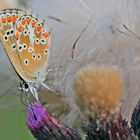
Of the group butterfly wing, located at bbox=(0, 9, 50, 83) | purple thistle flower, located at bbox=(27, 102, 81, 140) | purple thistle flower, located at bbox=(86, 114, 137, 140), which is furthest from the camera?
butterfly wing, located at bbox=(0, 9, 50, 83)

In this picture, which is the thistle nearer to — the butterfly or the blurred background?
the blurred background

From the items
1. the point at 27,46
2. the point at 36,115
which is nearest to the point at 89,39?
the point at 27,46

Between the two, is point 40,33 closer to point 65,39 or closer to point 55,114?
point 65,39

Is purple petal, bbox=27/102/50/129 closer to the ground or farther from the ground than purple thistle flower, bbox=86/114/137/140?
farther from the ground

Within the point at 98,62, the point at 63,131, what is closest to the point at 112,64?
the point at 98,62

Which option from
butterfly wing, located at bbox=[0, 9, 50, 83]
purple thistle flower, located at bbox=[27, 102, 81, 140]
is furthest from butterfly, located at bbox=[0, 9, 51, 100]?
purple thistle flower, located at bbox=[27, 102, 81, 140]

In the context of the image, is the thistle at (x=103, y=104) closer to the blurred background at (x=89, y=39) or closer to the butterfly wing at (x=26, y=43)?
the blurred background at (x=89, y=39)

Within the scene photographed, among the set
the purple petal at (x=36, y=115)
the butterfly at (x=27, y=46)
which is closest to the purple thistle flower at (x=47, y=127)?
the purple petal at (x=36, y=115)
